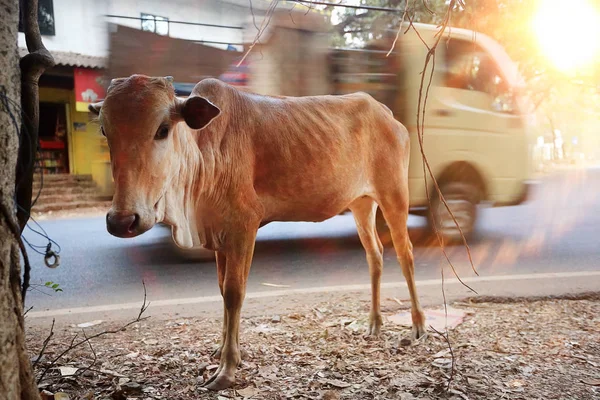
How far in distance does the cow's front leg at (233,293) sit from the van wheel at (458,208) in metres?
4.44

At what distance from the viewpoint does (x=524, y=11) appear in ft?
38.2

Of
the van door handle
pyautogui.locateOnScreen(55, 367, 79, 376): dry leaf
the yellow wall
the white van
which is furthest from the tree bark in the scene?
the yellow wall

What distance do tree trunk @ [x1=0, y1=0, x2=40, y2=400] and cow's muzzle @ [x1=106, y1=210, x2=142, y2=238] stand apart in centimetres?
38

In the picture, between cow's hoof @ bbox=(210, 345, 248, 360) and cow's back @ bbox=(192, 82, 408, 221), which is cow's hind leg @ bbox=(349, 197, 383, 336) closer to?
cow's back @ bbox=(192, 82, 408, 221)

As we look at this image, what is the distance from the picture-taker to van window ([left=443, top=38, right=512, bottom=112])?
659 centimetres

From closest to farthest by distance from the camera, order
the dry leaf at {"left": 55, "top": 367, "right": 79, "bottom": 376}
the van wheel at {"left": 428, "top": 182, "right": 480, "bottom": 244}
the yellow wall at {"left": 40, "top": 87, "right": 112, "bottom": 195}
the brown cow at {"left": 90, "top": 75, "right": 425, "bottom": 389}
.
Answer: the brown cow at {"left": 90, "top": 75, "right": 425, "bottom": 389}
the dry leaf at {"left": 55, "top": 367, "right": 79, "bottom": 376}
the van wheel at {"left": 428, "top": 182, "right": 480, "bottom": 244}
the yellow wall at {"left": 40, "top": 87, "right": 112, "bottom": 195}

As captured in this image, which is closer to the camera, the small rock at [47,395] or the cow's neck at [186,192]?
the small rock at [47,395]

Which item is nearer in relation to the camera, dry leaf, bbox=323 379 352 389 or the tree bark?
the tree bark

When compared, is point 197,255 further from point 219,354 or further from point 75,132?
point 75,132

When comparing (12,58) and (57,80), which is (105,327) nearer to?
(12,58)

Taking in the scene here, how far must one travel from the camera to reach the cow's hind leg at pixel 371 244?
12.1 feet

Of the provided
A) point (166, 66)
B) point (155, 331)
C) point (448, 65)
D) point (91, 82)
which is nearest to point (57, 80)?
point (91, 82)

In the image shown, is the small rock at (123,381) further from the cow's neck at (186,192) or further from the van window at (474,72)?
the van window at (474,72)

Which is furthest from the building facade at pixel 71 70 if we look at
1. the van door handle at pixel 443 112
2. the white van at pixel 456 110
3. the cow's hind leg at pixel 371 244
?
the cow's hind leg at pixel 371 244
